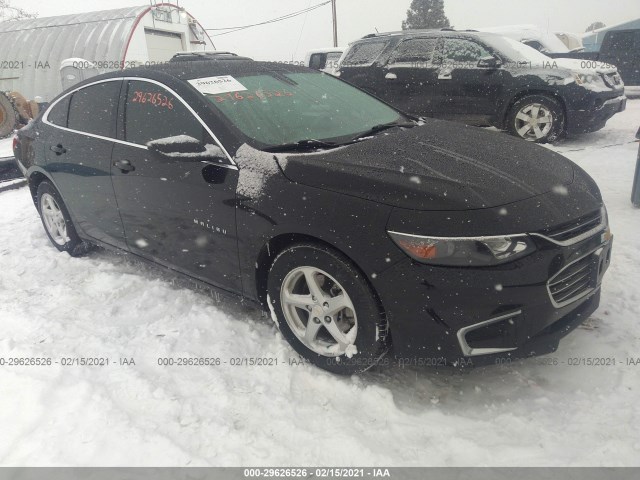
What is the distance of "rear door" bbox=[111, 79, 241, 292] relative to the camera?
2.87 m

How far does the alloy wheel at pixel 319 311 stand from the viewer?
8.20ft

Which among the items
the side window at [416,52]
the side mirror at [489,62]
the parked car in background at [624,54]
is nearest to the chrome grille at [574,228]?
the side mirror at [489,62]

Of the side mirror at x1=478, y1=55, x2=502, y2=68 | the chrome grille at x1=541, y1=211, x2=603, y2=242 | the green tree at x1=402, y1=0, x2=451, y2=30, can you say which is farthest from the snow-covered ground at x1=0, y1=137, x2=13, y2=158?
the green tree at x1=402, y1=0, x2=451, y2=30

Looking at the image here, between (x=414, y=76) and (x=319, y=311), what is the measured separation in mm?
6287

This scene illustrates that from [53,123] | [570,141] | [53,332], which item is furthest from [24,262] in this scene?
[570,141]

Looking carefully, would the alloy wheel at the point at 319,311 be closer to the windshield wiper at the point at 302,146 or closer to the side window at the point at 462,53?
the windshield wiper at the point at 302,146

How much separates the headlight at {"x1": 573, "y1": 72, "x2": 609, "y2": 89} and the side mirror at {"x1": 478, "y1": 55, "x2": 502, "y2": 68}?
1.06 meters

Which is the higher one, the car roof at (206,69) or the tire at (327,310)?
the car roof at (206,69)

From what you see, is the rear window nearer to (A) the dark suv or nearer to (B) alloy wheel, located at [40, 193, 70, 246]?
(A) the dark suv

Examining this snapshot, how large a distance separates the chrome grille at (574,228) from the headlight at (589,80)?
5.24 metres

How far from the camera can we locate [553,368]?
103 inches

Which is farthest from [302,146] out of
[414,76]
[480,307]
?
[414,76]

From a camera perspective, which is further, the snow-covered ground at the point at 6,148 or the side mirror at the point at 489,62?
the snow-covered ground at the point at 6,148

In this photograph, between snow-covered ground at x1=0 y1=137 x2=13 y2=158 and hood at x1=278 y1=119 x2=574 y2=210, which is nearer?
hood at x1=278 y1=119 x2=574 y2=210
